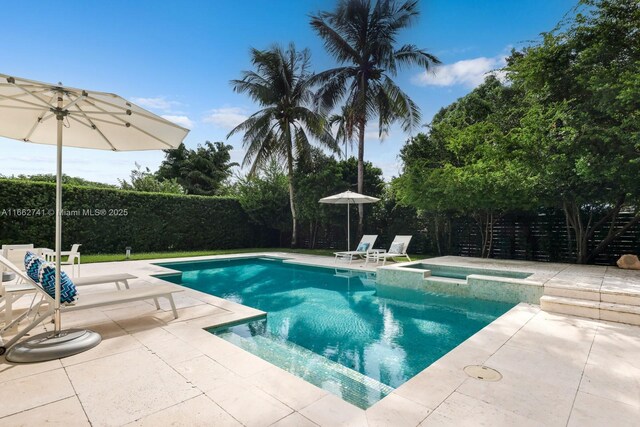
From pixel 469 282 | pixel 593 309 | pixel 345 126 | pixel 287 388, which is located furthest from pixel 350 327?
pixel 345 126

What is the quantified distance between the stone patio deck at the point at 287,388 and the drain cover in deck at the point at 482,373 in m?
0.07

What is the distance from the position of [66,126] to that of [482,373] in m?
5.67

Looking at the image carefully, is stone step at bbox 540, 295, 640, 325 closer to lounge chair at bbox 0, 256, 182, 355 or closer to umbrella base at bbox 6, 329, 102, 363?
lounge chair at bbox 0, 256, 182, 355

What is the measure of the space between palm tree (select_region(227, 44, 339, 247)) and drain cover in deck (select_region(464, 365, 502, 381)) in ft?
44.1

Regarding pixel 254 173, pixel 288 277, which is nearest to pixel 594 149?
pixel 288 277

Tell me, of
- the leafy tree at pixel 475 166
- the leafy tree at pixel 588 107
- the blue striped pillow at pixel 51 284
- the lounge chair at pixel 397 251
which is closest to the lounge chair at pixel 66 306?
the blue striped pillow at pixel 51 284

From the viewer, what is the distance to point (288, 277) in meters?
10.0

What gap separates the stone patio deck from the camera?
232cm

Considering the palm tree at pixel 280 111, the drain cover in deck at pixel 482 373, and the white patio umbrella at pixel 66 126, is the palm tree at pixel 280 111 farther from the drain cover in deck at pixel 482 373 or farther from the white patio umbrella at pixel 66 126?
the drain cover in deck at pixel 482 373

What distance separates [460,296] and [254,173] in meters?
12.1

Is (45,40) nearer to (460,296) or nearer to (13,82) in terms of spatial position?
(13,82)

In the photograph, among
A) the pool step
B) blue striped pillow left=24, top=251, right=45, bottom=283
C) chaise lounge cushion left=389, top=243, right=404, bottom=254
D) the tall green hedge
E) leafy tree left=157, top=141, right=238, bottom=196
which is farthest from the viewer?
leafy tree left=157, top=141, right=238, bottom=196

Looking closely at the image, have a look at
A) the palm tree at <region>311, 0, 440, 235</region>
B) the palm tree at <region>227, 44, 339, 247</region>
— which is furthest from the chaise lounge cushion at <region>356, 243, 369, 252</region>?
the palm tree at <region>227, 44, 339, 247</region>

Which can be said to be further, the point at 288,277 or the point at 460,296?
the point at 288,277
